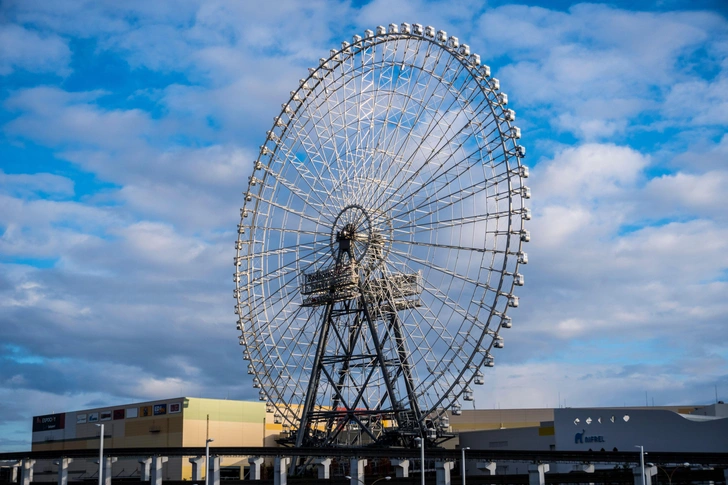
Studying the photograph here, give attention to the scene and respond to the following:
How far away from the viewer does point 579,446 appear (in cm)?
7762

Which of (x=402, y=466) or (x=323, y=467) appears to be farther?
(x=323, y=467)

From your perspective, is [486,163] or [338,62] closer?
[486,163]

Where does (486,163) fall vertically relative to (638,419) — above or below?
above

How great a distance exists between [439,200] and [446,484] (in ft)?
68.7

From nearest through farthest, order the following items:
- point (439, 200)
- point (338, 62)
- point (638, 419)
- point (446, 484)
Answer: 1. point (446, 484)
2. point (439, 200)
3. point (638, 419)
4. point (338, 62)

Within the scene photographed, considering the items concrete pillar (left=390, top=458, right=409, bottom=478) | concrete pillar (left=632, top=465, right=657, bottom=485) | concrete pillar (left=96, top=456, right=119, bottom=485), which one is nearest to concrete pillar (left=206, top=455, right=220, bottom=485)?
concrete pillar (left=96, top=456, right=119, bottom=485)

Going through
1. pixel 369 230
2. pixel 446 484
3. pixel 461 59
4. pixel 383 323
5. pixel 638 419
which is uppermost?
pixel 461 59

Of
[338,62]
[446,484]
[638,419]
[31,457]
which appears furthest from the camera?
[31,457]

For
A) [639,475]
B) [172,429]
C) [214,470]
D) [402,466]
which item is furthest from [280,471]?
[172,429]

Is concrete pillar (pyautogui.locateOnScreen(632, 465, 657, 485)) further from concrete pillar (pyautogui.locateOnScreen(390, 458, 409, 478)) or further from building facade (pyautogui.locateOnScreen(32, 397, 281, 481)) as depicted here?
building facade (pyautogui.locateOnScreen(32, 397, 281, 481))

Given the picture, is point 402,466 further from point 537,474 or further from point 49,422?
point 49,422

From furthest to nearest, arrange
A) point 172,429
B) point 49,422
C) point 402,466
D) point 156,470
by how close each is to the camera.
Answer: point 49,422 → point 172,429 → point 156,470 → point 402,466

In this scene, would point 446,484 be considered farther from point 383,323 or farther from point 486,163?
point 486,163

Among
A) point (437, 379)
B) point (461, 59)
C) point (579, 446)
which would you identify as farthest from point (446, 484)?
point (461, 59)
